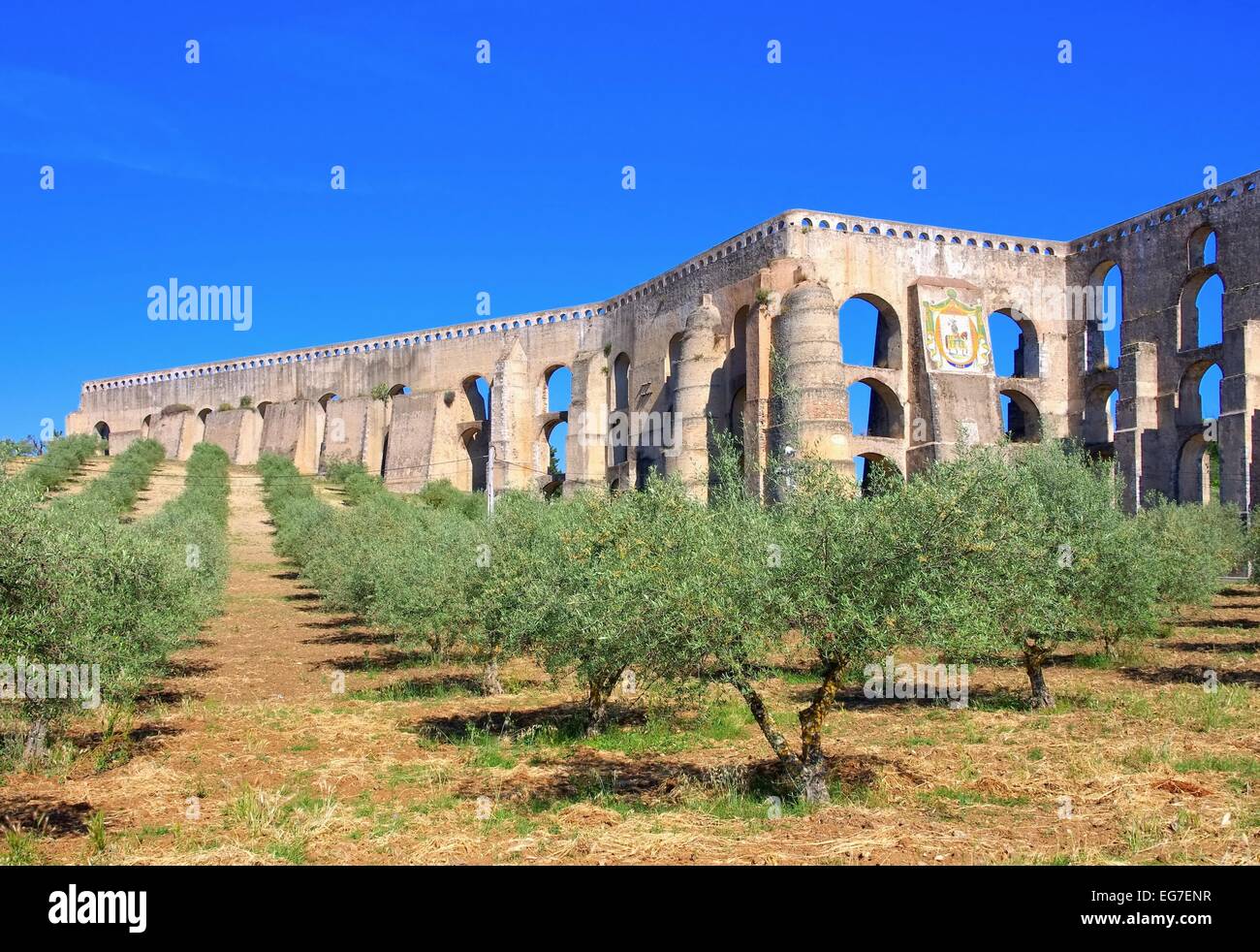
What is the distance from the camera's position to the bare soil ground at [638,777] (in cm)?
789

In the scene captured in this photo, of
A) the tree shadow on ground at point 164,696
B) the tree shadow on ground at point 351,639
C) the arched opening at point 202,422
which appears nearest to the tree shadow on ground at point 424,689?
the tree shadow on ground at point 164,696

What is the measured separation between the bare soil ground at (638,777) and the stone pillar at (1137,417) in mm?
13810

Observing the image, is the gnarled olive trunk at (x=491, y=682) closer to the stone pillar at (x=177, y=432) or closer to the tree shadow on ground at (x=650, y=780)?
the tree shadow on ground at (x=650, y=780)

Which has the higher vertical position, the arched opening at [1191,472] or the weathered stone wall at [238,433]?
the weathered stone wall at [238,433]

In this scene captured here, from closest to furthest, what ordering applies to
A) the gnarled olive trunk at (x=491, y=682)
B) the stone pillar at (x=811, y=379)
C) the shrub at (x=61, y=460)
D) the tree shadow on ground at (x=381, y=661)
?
the gnarled olive trunk at (x=491, y=682)
the tree shadow on ground at (x=381, y=661)
the stone pillar at (x=811, y=379)
the shrub at (x=61, y=460)

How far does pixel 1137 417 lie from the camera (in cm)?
3011

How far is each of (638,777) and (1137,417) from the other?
24.6 m

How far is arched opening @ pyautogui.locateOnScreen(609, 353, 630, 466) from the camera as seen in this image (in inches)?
1549

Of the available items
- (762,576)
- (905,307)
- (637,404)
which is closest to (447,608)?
(762,576)

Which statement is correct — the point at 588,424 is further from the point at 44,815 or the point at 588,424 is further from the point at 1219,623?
the point at 44,815

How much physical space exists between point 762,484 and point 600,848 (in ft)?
68.6

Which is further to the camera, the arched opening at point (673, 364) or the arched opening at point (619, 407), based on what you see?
the arched opening at point (619, 407)

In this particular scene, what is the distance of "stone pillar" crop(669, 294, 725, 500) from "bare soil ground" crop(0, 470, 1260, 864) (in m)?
15.4

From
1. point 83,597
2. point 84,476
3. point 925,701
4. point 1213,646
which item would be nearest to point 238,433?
point 84,476
